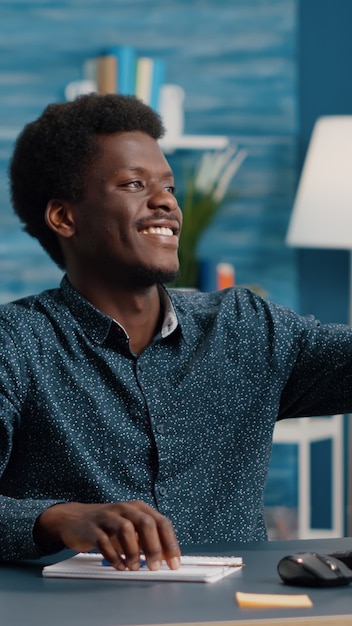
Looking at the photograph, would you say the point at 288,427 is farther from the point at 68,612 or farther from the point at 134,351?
the point at 68,612

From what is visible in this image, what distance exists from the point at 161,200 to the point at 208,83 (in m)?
2.53

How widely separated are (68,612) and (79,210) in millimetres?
859

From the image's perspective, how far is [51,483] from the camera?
1.74 m

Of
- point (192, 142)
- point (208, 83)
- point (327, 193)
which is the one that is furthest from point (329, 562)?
point (208, 83)

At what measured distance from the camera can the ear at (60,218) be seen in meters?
1.95

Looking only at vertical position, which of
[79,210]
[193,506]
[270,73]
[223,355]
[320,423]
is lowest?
[320,423]

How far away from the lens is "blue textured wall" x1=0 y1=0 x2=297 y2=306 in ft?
13.8

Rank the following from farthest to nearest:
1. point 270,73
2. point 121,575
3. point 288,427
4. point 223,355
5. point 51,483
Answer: point 270,73 < point 288,427 < point 223,355 < point 51,483 < point 121,575

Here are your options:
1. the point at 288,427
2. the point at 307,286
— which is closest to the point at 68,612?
the point at 288,427

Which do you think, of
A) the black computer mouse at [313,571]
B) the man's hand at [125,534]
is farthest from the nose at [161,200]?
the black computer mouse at [313,571]

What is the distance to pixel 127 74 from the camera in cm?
410

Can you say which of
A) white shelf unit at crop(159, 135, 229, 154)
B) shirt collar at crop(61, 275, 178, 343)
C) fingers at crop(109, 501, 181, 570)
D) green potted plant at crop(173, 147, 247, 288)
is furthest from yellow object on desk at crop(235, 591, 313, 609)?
white shelf unit at crop(159, 135, 229, 154)

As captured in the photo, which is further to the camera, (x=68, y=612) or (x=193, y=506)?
(x=193, y=506)

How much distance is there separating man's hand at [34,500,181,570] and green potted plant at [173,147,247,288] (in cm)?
274
